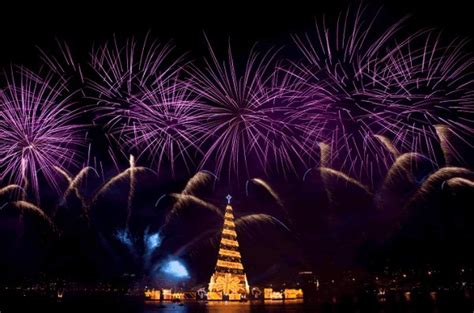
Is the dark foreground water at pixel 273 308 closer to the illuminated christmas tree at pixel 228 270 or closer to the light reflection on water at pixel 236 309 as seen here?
the light reflection on water at pixel 236 309

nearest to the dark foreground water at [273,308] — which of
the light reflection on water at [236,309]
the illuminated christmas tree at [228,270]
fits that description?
the light reflection on water at [236,309]

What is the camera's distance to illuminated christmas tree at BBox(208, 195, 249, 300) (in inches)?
2625

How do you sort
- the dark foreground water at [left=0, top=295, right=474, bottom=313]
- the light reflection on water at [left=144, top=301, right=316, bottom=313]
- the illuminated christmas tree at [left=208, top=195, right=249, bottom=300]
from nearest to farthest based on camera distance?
1. the light reflection on water at [left=144, top=301, right=316, bottom=313]
2. the dark foreground water at [left=0, top=295, right=474, bottom=313]
3. the illuminated christmas tree at [left=208, top=195, right=249, bottom=300]

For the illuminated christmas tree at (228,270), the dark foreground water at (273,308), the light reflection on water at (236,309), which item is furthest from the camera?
the illuminated christmas tree at (228,270)

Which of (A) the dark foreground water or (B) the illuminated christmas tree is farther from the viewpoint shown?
(B) the illuminated christmas tree

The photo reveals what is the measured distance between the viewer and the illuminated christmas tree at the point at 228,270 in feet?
219

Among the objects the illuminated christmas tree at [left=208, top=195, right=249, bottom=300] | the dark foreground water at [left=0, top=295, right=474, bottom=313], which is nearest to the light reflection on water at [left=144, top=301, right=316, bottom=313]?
the dark foreground water at [left=0, top=295, right=474, bottom=313]

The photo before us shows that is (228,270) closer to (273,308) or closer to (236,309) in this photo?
(273,308)

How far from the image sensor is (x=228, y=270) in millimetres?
68125

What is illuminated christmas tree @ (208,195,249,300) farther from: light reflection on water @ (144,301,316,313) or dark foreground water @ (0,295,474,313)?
light reflection on water @ (144,301,316,313)

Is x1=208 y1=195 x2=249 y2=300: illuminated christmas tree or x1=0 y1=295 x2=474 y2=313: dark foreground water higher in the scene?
x1=208 y1=195 x2=249 y2=300: illuminated christmas tree

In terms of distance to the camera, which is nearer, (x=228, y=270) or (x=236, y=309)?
(x=236, y=309)

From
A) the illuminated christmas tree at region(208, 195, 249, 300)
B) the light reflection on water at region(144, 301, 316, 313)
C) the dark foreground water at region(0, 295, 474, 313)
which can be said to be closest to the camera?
the light reflection on water at region(144, 301, 316, 313)

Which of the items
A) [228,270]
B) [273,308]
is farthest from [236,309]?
[228,270]
